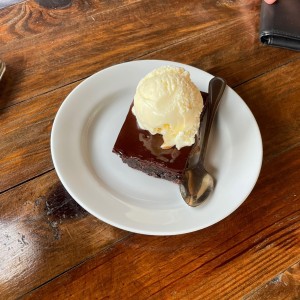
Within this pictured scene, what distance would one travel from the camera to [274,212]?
35.7 inches

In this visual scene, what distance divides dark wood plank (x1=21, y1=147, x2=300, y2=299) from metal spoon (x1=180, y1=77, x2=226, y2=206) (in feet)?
0.26

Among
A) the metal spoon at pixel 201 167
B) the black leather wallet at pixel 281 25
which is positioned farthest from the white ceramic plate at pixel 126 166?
the black leather wallet at pixel 281 25

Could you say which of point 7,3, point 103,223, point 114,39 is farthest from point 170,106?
point 7,3

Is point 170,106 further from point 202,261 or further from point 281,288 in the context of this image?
point 281,288

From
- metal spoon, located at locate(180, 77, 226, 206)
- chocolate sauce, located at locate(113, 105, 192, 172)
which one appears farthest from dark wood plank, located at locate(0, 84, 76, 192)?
metal spoon, located at locate(180, 77, 226, 206)

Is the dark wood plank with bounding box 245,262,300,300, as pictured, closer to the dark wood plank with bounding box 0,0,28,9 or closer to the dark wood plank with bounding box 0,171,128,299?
the dark wood plank with bounding box 0,171,128,299

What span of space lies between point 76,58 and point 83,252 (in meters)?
0.59

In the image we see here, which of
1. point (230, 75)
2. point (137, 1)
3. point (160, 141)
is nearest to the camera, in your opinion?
point (160, 141)

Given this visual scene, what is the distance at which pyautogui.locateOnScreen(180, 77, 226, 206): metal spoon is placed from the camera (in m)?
0.88

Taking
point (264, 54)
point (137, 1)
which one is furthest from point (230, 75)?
point (137, 1)

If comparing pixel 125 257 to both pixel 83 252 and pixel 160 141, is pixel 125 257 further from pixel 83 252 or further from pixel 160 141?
pixel 160 141

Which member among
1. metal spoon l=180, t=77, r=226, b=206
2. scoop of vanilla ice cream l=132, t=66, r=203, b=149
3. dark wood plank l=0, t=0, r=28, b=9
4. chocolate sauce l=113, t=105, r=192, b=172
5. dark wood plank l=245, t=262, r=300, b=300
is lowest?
dark wood plank l=245, t=262, r=300, b=300

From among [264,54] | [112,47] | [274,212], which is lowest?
[274,212]

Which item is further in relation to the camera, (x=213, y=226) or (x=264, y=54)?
(x=264, y=54)
